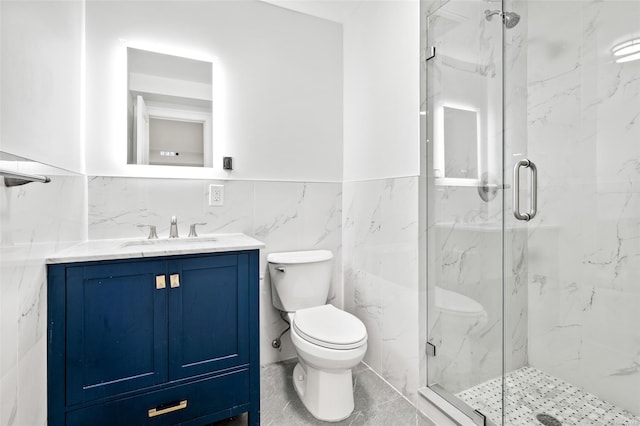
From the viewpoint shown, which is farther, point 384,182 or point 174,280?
point 384,182

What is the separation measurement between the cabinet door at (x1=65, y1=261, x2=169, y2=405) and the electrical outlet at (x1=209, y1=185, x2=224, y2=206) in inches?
24.4

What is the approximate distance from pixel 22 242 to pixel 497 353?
2039 millimetres

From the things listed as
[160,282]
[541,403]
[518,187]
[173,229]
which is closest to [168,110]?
[173,229]

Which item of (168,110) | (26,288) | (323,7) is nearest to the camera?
(26,288)

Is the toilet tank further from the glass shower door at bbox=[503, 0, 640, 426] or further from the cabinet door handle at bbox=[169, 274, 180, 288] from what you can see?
the glass shower door at bbox=[503, 0, 640, 426]

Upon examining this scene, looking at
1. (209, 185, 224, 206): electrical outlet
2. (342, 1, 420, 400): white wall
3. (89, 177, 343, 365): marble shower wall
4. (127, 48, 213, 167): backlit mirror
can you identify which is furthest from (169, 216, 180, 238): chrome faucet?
(342, 1, 420, 400): white wall

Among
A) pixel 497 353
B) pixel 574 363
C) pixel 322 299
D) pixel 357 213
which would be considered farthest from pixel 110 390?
pixel 574 363

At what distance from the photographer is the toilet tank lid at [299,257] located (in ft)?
6.10

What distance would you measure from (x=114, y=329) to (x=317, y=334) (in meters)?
0.84

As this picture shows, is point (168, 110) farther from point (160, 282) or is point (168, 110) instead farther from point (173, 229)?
point (160, 282)

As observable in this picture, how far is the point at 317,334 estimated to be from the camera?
150cm

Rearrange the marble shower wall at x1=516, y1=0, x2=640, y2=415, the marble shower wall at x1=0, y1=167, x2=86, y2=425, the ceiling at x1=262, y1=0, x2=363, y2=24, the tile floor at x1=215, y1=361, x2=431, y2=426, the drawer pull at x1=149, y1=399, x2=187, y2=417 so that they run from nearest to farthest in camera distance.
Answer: the marble shower wall at x1=0, y1=167, x2=86, y2=425
the drawer pull at x1=149, y1=399, x2=187, y2=417
the marble shower wall at x1=516, y1=0, x2=640, y2=415
the tile floor at x1=215, y1=361, x2=431, y2=426
the ceiling at x1=262, y1=0, x2=363, y2=24

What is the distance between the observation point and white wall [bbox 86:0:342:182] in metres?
1.64

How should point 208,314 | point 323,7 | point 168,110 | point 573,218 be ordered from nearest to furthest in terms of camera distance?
point 208,314, point 573,218, point 168,110, point 323,7
